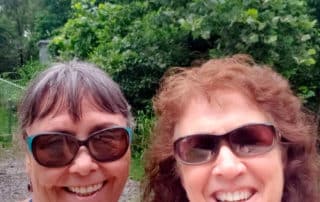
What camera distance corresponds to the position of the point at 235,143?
196 cm

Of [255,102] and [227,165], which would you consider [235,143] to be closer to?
[227,165]

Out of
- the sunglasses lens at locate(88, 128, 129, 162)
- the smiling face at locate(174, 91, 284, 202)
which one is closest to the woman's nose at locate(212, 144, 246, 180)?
the smiling face at locate(174, 91, 284, 202)

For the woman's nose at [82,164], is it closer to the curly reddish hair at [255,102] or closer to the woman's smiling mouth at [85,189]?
the woman's smiling mouth at [85,189]

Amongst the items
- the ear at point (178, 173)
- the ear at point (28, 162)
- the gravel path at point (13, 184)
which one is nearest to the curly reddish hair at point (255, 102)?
the ear at point (178, 173)

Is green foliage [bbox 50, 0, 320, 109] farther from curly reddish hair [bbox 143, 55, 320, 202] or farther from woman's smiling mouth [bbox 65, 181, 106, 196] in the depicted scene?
woman's smiling mouth [bbox 65, 181, 106, 196]

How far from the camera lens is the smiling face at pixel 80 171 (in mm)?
2193

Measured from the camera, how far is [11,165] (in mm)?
11312

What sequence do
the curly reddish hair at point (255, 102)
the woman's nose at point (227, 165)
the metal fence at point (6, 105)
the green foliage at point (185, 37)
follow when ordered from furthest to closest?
the metal fence at point (6, 105) < the green foliage at point (185, 37) < the curly reddish hair at point (255, 102) < the woman's nose at point (227, 165)

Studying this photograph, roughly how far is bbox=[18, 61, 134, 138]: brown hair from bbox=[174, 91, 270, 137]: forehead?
402 mm

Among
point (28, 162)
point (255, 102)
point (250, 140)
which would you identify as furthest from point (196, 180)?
point (28, 162)

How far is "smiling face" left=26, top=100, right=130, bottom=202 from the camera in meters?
2.19

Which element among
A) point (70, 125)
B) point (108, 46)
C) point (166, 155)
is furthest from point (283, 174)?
point (108, 46)

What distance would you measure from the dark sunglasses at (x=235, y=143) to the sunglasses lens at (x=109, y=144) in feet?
1.21

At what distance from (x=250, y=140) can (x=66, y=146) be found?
2.44 ft
